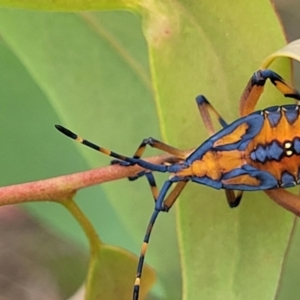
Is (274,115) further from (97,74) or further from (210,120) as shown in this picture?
(97,74)

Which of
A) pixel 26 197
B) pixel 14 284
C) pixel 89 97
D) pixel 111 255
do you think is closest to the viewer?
pixel 26 197

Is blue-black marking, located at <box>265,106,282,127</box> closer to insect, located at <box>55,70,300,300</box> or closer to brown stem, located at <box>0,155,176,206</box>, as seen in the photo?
insect, located at <box>55,70,300,300</box>

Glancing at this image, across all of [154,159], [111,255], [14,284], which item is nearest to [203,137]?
[154,159]

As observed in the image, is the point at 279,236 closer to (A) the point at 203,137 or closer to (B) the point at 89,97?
(A) the point at 203,137

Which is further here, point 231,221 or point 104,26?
point 104,26

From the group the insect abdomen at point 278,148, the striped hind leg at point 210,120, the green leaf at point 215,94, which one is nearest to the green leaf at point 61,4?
the green leaf at point 215,94

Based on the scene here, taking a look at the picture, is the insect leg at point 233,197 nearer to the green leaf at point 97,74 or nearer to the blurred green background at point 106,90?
the blurred green background at point 106,90

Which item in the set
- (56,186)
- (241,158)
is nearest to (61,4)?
(56,186)
